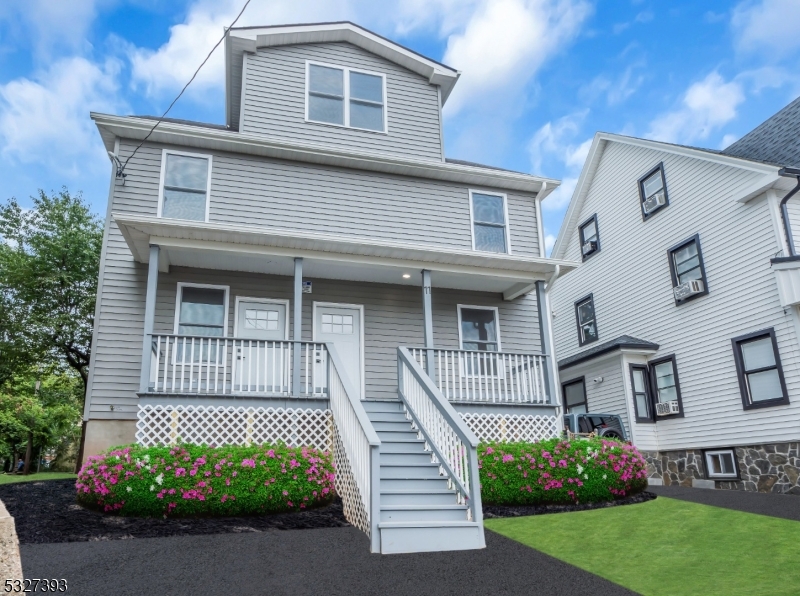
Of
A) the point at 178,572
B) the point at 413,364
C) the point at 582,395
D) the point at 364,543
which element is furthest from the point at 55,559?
the point at 582,395

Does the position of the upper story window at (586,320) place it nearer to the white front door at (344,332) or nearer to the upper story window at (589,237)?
the upper story window at (589,237)

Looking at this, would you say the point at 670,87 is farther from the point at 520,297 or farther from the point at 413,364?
the point at 413,364

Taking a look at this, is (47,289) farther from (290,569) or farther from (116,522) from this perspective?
(290,569)

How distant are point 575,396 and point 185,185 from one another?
1152 centimetres

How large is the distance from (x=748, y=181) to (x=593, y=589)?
34.0 ft

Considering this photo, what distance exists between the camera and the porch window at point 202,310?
1073 cm

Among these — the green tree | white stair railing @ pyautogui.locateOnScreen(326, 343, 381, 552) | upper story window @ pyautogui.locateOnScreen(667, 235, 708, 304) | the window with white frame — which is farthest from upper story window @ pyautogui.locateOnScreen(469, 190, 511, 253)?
the green tree

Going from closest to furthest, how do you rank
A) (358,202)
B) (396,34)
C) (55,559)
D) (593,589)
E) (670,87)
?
1. (593,589)
2. (55,559)
3. (358,202)
4. (396,34)
5. (670,87)

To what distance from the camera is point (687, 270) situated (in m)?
14.2

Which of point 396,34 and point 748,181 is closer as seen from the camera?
point 748,181

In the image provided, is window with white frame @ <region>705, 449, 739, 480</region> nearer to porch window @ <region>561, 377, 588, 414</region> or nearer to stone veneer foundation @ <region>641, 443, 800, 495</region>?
stone veneer foundation @ <region>641, 443, 800, 495</region>

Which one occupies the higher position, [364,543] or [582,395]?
[582,395]

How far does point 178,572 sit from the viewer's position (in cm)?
528

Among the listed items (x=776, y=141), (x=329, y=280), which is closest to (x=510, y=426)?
(x=329, y=280)
